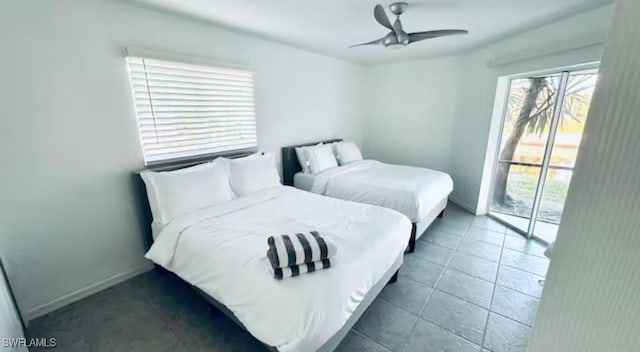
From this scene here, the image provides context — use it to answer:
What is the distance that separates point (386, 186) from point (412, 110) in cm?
247

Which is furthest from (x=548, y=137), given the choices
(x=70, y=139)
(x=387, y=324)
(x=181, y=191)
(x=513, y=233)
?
(x=70, y=139)

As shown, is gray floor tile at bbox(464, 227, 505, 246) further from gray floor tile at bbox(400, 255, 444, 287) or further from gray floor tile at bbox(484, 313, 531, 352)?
gray floor tile at bbox(484, 313, 531, 352)

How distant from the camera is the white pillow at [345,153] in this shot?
14.2 ft

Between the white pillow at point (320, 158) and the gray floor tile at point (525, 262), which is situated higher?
the white pillow at point (320, 158)

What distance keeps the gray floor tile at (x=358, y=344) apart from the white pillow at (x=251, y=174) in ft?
5.56

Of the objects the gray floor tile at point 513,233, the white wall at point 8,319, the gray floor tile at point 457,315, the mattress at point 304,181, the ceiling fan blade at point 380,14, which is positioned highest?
the ceiling fan blade at point 380,14

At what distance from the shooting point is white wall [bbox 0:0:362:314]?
1.76m

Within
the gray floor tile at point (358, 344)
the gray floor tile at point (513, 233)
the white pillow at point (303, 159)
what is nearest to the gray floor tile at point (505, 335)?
the gray floor tile at point (358, 344)

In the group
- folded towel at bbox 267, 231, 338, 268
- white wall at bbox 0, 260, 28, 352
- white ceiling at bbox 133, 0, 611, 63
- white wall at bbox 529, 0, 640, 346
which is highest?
white ceiling at bbox 133, 0, 611, 63

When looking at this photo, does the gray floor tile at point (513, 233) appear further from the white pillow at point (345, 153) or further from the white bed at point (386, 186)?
the white pillow at point (345, 153)

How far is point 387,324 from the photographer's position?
189 cm

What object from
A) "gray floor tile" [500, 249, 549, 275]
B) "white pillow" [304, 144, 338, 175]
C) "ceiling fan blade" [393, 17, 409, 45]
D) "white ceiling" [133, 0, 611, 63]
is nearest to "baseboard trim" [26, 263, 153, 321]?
"white pillow" [304, 144, 338, 175]

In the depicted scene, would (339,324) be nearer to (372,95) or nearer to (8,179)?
(8,179)

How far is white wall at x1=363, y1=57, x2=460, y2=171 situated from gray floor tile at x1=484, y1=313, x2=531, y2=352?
314cm
